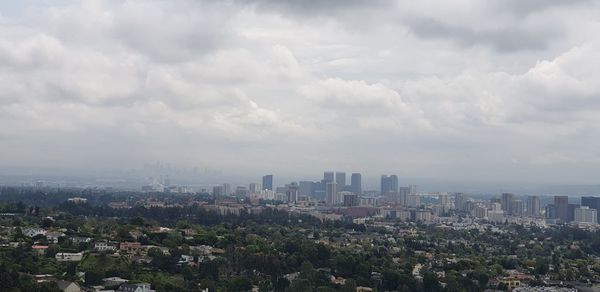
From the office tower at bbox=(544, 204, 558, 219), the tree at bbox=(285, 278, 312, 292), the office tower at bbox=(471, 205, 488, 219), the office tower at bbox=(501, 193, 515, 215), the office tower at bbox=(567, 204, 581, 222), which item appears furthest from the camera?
the office tower at bbox=(501, 193, 515, 215)

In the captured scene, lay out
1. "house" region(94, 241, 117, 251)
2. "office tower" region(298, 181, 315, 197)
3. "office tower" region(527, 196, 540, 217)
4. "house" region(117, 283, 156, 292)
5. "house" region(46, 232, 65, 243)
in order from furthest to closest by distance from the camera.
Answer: "office tower" region(298, 181, 315, 197), "office tower" region(527, 196, 540, 217), "house" region(46, 232, 65, 243), "house" region(94, 241, 117, 251), "house" region(117, 283, 156, 292)

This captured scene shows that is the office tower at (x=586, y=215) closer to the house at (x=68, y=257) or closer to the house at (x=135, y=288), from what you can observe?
the house at (x=68, y=257)

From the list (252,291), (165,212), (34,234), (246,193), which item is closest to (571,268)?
(252,291)

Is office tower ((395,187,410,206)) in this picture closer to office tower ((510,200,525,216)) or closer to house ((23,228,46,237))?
office tower ((510,200,525,216))

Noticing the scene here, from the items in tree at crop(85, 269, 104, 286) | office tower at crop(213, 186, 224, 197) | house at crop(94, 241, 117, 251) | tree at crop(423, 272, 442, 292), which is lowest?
tree at crop(423, 272, 442, 292)

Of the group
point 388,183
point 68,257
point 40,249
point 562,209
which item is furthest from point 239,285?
point 388,183

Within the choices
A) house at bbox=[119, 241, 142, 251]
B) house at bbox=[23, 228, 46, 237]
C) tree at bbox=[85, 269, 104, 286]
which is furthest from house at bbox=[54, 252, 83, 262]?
house at bbox=[23, 228, 46, 237]

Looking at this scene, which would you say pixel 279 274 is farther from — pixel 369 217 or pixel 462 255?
pixel 369 217
